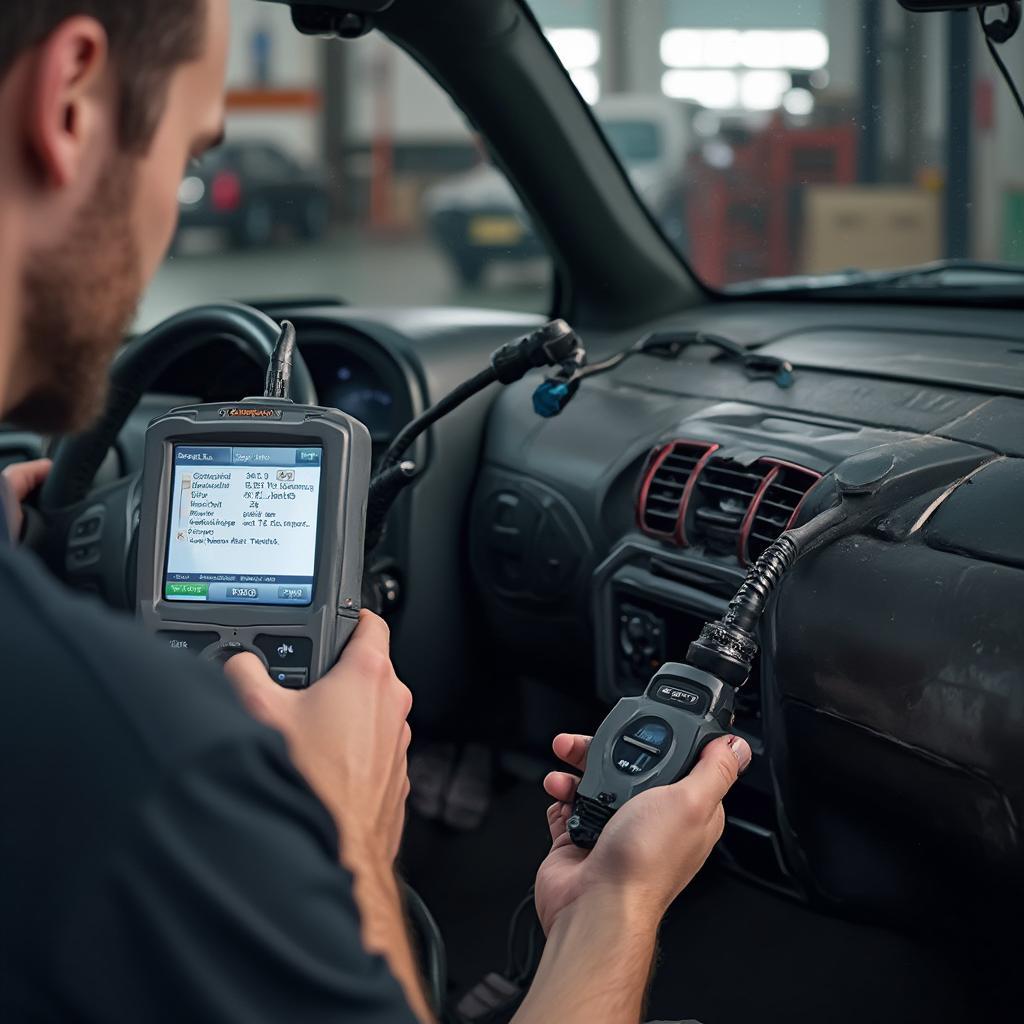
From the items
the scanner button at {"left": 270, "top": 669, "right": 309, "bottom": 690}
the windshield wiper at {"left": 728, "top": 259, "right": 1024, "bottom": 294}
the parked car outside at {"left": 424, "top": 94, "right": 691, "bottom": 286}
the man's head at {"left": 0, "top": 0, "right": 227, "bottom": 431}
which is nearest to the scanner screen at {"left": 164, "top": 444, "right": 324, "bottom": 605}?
the scanner button at {"left": 270, "top": 669, "right": 309, "bottom": 690}

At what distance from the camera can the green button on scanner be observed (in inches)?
54.7

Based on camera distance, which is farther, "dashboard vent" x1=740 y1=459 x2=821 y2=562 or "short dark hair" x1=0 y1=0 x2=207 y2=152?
"dashboard vent" x1=740 y1=459 x2=821 y2=562

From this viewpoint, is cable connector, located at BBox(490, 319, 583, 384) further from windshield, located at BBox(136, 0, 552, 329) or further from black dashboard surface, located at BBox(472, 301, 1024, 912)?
windshield, located at BBox(136, 0, 552, 329)

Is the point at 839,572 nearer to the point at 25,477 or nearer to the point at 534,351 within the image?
the point at 534,351

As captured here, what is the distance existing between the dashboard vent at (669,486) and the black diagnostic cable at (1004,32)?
0.71 m

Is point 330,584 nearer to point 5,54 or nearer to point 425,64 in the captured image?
point 5,54

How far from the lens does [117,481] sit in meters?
2.17

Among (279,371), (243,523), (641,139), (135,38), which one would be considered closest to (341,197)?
(641,139)

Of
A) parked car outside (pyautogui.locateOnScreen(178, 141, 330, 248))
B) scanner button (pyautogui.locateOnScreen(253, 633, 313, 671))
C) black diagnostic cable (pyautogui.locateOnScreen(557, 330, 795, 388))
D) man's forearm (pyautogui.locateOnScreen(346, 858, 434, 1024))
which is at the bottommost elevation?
man's forearm (pyautogui.locateOnScreen(346, 858, 434, 1024))

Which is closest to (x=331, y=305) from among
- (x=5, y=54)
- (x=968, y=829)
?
(x=968, y=829)

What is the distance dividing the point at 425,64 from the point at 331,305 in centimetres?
61

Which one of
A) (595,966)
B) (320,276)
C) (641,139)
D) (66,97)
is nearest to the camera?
(66,97)

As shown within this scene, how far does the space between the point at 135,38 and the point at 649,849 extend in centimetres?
76

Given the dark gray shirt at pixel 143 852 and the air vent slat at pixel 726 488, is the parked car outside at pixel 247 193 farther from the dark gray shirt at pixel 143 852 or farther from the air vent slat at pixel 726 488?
the dark gray shirt at pixel 143 852
